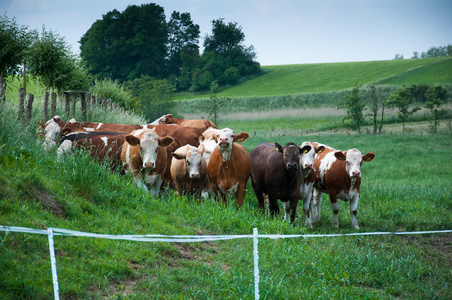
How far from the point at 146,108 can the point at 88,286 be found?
4548 cm

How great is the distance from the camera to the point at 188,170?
30.7ft

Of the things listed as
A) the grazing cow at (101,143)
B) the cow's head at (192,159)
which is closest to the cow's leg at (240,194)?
the cow's head at (192,159)

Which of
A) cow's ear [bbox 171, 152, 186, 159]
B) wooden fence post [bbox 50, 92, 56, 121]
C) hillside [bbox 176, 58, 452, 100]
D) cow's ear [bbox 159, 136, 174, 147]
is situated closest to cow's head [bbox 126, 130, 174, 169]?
cow's ear [bbox 159, 136, 174, 147]

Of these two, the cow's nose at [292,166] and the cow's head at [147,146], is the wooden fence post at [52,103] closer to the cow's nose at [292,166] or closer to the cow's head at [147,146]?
the cow's head at [147,146]

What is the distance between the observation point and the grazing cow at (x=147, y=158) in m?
8.99

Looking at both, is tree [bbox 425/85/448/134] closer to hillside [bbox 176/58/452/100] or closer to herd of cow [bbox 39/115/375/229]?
hillside [bbox 176/58/452/100]

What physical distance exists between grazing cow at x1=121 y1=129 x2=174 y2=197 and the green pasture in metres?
1.27

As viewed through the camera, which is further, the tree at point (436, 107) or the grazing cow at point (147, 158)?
the tree at point (436, 107)

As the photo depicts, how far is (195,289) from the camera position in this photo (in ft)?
15.5

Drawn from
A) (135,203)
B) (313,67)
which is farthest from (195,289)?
(313,67)

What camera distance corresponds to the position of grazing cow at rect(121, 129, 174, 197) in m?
8.99

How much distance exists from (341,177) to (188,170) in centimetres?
341

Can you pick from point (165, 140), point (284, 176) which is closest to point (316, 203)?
point (284, 176)

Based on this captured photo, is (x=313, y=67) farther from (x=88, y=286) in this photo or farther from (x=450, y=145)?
(x=88, y=286)
